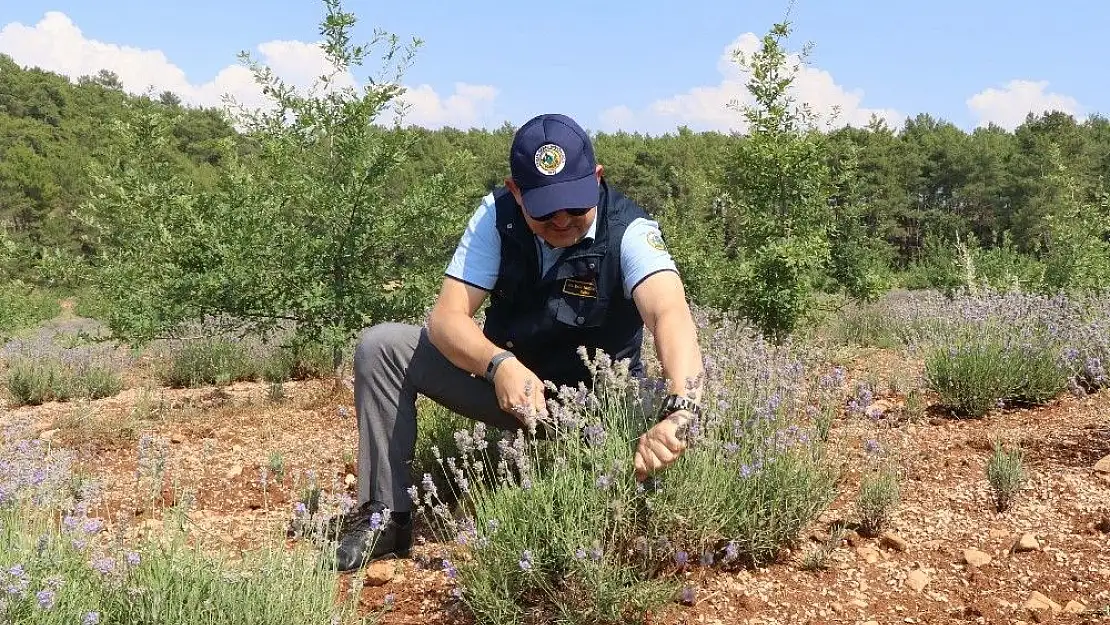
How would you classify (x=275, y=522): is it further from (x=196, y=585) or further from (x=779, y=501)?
(x=779, y=501)

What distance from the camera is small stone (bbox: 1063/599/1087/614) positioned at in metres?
1.98

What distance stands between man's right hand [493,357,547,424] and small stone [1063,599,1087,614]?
1446 mm

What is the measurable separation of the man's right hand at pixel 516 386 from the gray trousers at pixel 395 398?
33cm

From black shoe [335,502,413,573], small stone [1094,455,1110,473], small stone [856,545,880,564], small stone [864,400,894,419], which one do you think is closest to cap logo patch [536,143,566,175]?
black shoe [335,502,413,573]

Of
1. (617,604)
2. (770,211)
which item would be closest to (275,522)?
(617,604)

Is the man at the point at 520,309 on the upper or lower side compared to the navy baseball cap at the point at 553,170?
lower

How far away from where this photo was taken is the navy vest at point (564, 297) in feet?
8.16

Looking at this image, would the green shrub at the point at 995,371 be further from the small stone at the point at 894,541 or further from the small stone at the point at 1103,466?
the small stone at the point at 894,541

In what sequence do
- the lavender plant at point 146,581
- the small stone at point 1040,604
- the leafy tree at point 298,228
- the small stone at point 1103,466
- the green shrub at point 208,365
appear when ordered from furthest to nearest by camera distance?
the green shrub at point 208,365, the leafy tree at point 298,228, the small stone at point 1103,466, the small stone at point 1040,604, the lavender plant at point 146,581

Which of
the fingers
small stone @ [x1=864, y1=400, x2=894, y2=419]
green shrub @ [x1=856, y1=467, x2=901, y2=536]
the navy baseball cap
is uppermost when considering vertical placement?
the navy baseball cap

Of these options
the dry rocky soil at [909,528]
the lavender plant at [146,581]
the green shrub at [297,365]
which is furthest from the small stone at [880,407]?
the green shrub at [297,365]

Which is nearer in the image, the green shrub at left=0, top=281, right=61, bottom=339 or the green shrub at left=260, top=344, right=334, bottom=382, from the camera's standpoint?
the green shrub at left=260, top=344, right=334, bottom=382

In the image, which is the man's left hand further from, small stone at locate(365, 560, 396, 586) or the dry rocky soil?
small stone at locate(365, 560, 396, 586)

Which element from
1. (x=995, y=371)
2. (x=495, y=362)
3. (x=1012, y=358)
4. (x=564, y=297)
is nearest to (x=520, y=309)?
(x=564, y=297)
